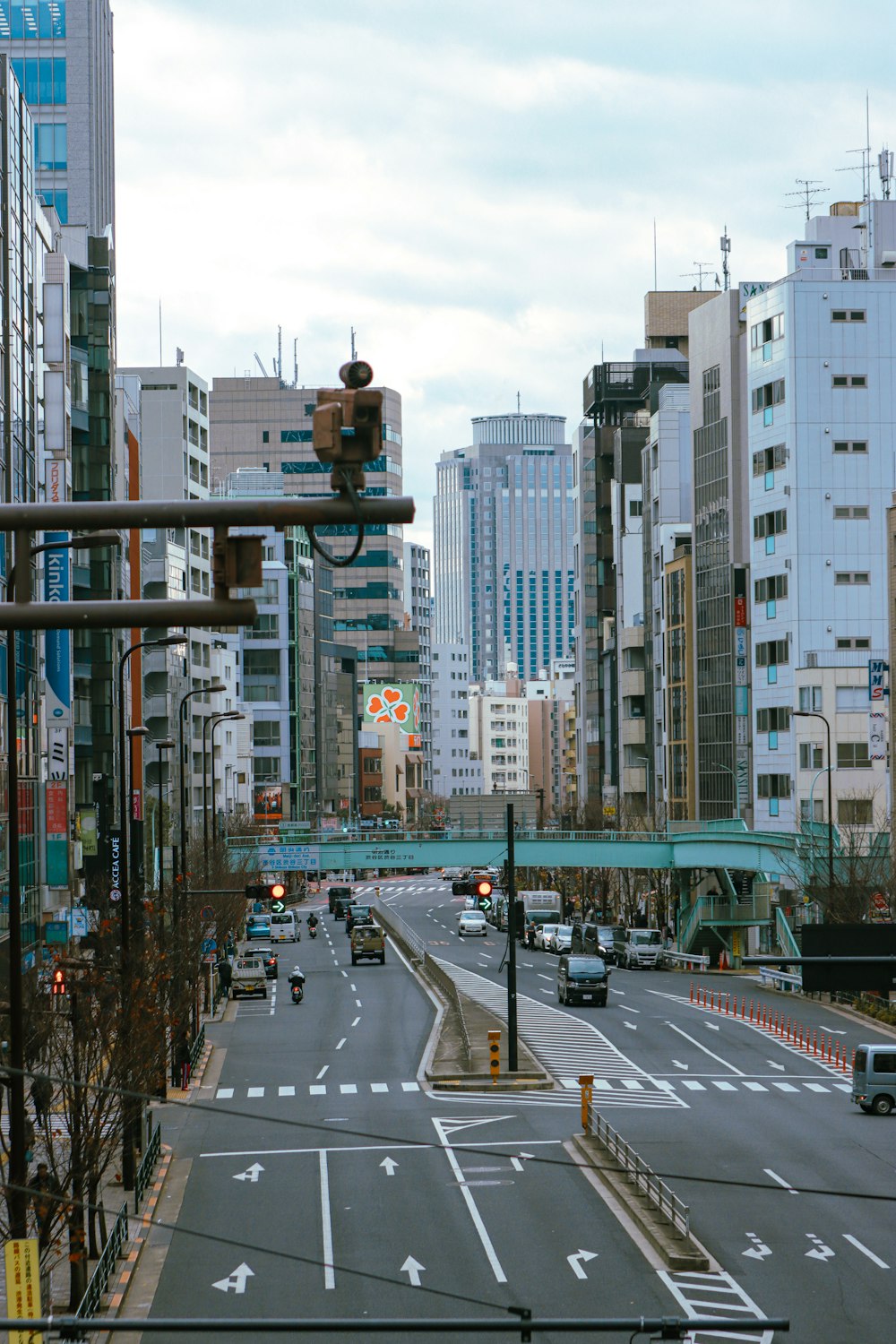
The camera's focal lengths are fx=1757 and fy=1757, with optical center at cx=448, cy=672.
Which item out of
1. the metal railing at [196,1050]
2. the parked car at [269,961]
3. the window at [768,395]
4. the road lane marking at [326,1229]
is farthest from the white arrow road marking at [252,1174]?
the window at [768,395]

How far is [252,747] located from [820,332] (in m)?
88.8

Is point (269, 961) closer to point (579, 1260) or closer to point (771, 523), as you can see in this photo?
point (771, 523)

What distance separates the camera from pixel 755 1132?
38344 millimetres

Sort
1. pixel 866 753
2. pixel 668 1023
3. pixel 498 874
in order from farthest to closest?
1. pixel 498 874
2. pixel 866 753
3. pixel 668 1023

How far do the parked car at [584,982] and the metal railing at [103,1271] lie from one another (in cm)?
3842

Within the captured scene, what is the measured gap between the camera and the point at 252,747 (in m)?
170

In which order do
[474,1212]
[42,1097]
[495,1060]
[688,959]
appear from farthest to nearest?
[688,959]
[495,1060]
[474,1212]
[42,1097]

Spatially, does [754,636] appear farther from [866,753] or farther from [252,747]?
[252,747]

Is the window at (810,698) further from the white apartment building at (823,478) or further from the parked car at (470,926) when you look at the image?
the parked car at (470,926)

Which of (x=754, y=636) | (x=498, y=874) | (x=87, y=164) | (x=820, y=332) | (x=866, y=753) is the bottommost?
(x=498, y=874)

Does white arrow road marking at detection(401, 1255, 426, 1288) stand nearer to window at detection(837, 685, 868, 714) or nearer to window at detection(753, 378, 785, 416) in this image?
window at detection(837, 685, 868, 714)

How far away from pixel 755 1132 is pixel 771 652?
198 feet

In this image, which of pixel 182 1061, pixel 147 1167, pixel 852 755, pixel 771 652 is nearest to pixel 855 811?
pixel 852 755

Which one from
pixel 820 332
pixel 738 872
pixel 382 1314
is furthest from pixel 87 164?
pixel 382 1314
